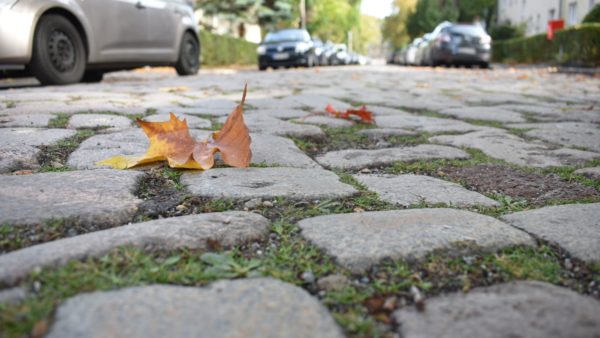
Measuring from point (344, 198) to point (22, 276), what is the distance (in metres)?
0.97

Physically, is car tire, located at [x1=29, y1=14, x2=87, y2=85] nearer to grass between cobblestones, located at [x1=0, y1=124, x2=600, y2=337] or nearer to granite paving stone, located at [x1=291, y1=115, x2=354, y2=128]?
granite paving stone, located at [x1=291, y1=115, x2=354, y2=128]

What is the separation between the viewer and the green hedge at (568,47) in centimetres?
1223

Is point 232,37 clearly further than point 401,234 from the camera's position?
Yes

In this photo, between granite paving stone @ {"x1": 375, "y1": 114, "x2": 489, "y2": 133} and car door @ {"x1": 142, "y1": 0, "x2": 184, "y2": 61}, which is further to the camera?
car door @ {"x1": 142, "y1": 0, "x2": 184, "y2": 61}

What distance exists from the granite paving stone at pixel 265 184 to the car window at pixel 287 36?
1534 cm

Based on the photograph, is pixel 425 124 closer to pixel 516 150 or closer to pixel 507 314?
pixel 516 150

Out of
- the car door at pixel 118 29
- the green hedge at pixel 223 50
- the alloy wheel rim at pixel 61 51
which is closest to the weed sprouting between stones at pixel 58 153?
the alloy wheel rim at pixel 61 51

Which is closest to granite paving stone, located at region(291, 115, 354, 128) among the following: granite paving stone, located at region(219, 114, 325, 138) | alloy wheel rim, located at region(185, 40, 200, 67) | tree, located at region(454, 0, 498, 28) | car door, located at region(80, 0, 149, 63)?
granite paving stone, located at region(219, 114, 325, 138)

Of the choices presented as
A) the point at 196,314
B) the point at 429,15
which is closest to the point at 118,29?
the point at 196,314

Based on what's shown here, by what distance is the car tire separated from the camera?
547 centimetres

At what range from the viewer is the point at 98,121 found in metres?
3.06

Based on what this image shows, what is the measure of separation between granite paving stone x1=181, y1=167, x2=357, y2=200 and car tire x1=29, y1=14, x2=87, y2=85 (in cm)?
440

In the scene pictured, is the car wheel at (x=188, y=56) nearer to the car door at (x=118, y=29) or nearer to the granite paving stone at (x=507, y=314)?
the car door at (x=118, y=29)

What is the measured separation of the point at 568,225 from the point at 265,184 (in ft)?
2.95
